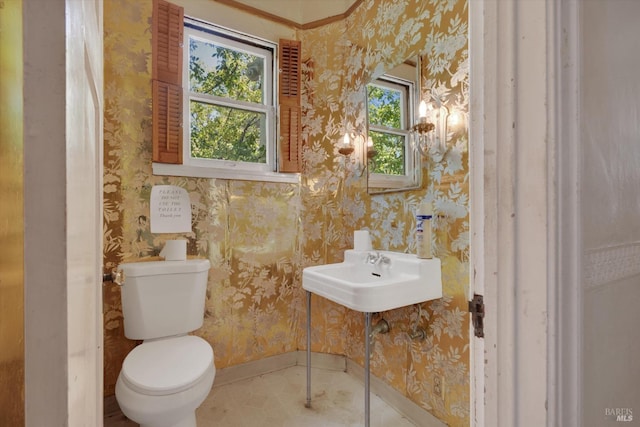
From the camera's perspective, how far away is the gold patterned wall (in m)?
0.28

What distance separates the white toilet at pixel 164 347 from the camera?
1.07 m

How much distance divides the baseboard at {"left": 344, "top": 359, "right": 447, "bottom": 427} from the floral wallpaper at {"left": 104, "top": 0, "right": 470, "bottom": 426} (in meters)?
0.03

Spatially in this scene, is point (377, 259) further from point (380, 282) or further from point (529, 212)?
point (529, 212)

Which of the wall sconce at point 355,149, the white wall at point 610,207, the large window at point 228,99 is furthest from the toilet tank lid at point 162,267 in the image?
the white wall at point 610,207

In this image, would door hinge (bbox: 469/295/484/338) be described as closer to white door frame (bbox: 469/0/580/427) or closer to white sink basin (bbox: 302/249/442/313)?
white door frame (bbox: 469/0/580/427)

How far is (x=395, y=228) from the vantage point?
5.48 feet

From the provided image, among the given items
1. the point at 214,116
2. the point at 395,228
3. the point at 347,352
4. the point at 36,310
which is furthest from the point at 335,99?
the point at 36,310

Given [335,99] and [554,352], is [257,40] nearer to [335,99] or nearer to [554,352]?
[335,99]

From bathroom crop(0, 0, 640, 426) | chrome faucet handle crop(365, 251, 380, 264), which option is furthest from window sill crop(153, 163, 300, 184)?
chrome faucet handle crop(365, 251, 380, 264)

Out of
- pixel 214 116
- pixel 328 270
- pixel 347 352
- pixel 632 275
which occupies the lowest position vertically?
pixel 347 352

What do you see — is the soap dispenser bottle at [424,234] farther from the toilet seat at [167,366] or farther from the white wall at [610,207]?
the toilet seat at [167,366]

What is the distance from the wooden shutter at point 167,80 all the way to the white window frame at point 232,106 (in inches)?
2.7

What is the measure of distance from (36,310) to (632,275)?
1.01 meters

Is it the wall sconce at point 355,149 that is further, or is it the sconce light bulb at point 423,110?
the wall sconce at point 355,149
